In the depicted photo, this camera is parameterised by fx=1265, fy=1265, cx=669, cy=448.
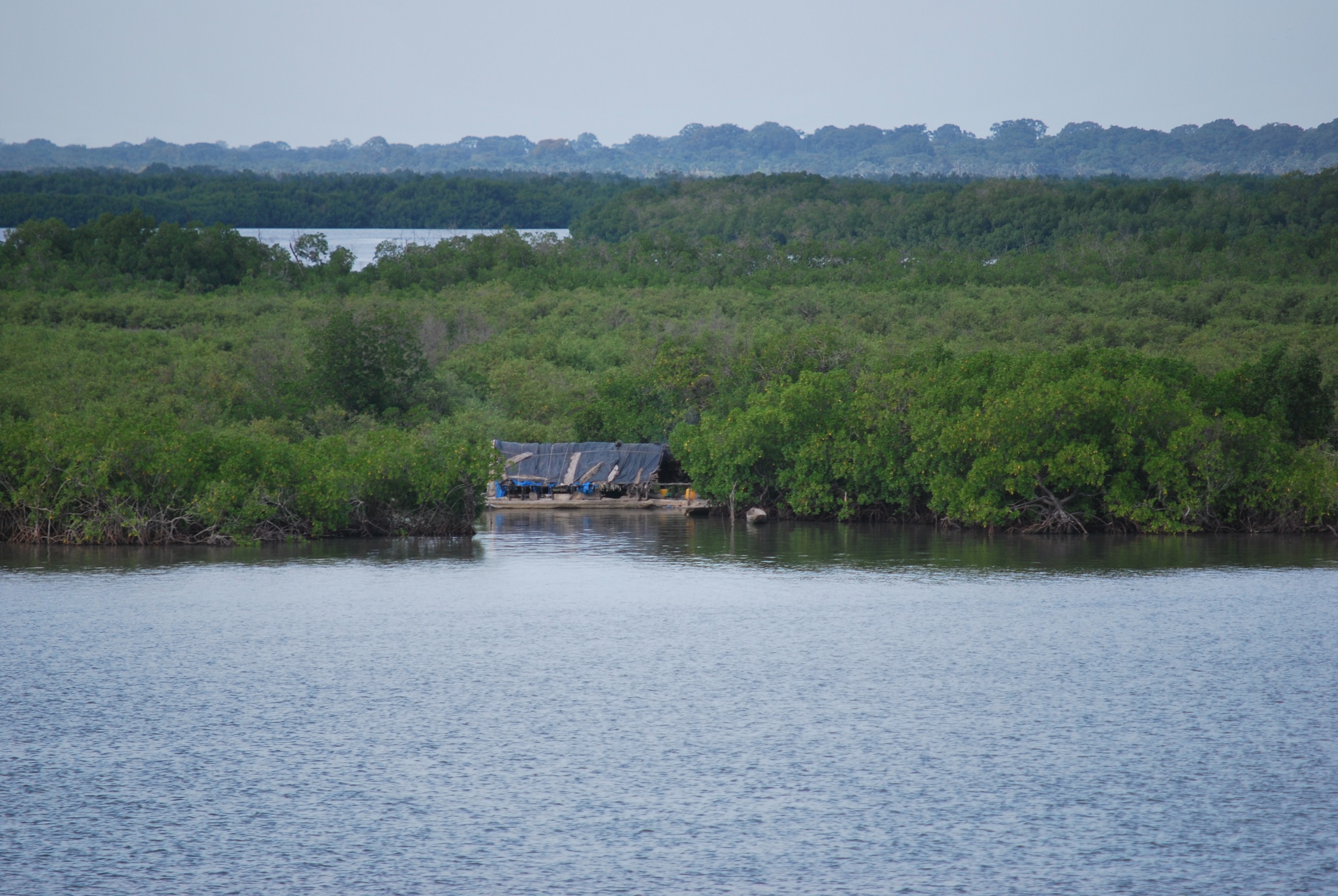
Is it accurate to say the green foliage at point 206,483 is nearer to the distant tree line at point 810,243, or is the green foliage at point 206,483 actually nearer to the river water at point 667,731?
the river water at point 667,731

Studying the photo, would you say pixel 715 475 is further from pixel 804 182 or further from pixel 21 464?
pixel 804 182

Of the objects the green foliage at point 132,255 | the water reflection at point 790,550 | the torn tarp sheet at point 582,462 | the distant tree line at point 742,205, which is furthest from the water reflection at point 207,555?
the distant tree line at point 742,205

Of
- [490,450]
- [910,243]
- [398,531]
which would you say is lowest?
[398,531]

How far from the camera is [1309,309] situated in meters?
53.2

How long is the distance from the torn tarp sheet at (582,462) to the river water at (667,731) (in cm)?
1528

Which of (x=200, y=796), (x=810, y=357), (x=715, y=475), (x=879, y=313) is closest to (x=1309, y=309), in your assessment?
(x=879, y=313)

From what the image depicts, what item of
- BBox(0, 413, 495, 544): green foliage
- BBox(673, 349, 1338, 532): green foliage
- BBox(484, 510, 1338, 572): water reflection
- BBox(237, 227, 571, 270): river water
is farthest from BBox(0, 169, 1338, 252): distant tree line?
BBox(0, 413, 495, 544): green foliage

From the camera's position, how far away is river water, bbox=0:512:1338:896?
11.3 metres

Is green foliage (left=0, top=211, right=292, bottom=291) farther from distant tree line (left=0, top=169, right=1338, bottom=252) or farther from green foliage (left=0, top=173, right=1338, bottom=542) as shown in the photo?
distant tree line (left=0, top=169, right=1338, bottom=252)

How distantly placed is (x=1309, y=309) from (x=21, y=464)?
160ft

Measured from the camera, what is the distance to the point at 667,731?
599 inches

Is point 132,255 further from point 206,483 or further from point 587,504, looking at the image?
point 206,483

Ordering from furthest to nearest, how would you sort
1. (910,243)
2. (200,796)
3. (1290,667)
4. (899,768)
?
A: 1. (910,243)
2. (1290,667)
3. (899,768)
4. (200,796)

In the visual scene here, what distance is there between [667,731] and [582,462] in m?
27.5
